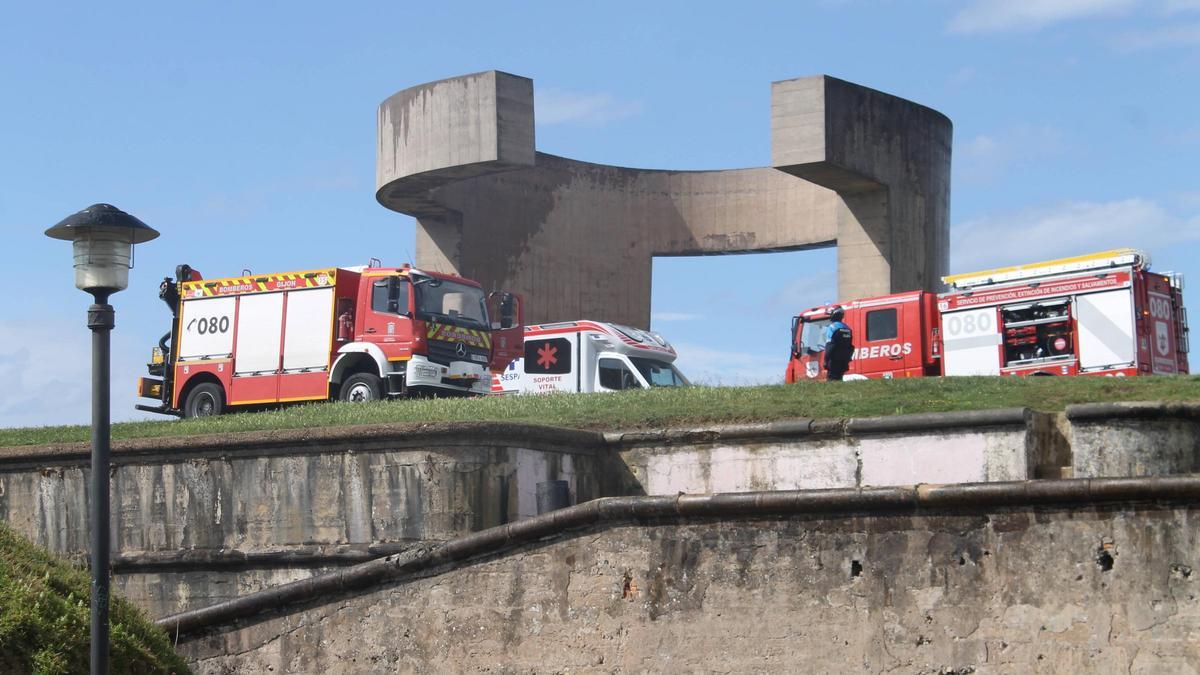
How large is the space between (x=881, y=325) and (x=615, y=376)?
4.68m

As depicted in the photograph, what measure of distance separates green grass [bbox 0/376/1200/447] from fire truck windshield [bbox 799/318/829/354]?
815cm

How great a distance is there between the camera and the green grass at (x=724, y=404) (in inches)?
610

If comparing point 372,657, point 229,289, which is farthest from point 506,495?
point 229,289

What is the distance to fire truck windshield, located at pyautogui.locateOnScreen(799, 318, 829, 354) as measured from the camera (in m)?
26.6

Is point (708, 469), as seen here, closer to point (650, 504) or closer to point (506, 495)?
point (506, 495)

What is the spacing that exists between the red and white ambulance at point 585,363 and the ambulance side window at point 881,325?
3535 mm

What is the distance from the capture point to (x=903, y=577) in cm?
1131

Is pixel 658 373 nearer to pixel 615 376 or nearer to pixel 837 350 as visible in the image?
pixel 615 376

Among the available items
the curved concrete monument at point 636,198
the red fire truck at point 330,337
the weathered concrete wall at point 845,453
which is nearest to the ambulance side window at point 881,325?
the curved concrete monument at point 636,198

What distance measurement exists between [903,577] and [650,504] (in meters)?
1.98

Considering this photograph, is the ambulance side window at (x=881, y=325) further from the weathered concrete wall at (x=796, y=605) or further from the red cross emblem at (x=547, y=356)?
the weathered concrete wall at (x=796, y=605)

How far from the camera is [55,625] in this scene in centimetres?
1008

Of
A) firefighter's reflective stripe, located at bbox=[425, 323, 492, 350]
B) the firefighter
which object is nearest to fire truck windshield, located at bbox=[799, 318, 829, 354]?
the firefighter

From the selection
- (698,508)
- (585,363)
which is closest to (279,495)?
(698,508)
